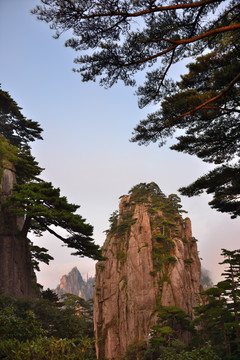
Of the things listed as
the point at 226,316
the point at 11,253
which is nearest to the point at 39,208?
the point at 11,253

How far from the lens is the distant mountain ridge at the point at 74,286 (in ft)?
430

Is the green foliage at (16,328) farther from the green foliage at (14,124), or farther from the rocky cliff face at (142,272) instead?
the rocky cliff face at (142,272)

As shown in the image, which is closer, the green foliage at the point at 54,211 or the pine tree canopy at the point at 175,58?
the pine tree canopy at the point at 175,58

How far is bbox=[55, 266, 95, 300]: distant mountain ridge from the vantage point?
5162 inches

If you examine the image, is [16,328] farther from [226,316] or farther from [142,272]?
[142,272]

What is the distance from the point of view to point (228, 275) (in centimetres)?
2119

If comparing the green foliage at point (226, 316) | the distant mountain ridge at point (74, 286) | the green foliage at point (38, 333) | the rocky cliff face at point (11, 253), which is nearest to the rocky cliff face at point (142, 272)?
the green foliage at point (226, 316)

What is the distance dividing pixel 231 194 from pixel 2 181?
46.3 feet

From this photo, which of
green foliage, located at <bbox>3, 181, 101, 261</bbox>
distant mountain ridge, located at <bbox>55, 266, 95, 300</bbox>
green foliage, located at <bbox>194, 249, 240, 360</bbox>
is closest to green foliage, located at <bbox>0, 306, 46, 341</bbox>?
green foliage, located at <bbox>3, 181, 101, 261</bbox>

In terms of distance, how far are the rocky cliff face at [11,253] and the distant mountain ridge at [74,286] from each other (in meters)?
128

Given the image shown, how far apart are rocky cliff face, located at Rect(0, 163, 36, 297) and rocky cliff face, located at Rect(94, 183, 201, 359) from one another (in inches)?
689

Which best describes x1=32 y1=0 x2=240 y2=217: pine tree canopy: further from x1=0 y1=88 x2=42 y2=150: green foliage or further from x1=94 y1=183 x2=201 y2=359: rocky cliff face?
x1=94 y1=183 x2=201 y2=359: rocky cliff face

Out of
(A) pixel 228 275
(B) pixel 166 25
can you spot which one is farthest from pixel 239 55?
(A) pixel 228 275

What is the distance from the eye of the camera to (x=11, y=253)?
49.6 ft
